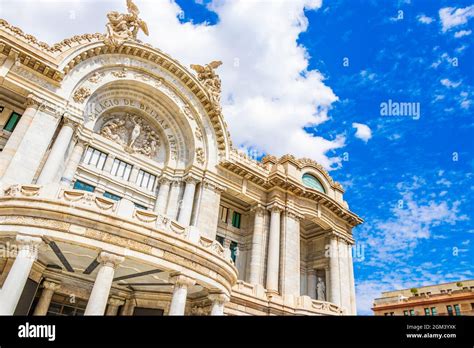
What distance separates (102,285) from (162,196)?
13.1m

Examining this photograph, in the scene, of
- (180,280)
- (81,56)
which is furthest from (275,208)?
(81,56)

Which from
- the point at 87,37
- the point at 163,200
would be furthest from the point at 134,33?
the point at 163,200

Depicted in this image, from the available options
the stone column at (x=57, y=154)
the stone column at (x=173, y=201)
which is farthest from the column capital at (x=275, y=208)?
the stone column at (x=57, y=154)

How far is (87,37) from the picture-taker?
2448 centimetres

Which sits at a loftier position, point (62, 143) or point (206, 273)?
point (62, 143)

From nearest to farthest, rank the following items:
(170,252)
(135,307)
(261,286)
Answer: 1. (170,252)
2. (135,307)
3. (261,286)

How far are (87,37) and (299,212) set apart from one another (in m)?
22.1

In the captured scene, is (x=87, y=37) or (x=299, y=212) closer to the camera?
(x=87, y=37)

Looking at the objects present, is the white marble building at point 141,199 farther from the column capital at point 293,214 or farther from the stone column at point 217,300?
the column capital at point 293,214

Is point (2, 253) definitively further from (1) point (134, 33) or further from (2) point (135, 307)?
(1) point (134, 33)

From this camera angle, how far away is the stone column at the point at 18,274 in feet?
41.0

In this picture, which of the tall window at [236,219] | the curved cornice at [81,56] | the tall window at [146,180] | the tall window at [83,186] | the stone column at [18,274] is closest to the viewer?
the stone column at [18,274]

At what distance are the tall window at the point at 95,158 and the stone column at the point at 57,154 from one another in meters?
2.29

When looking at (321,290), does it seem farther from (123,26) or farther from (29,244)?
(123,26)
